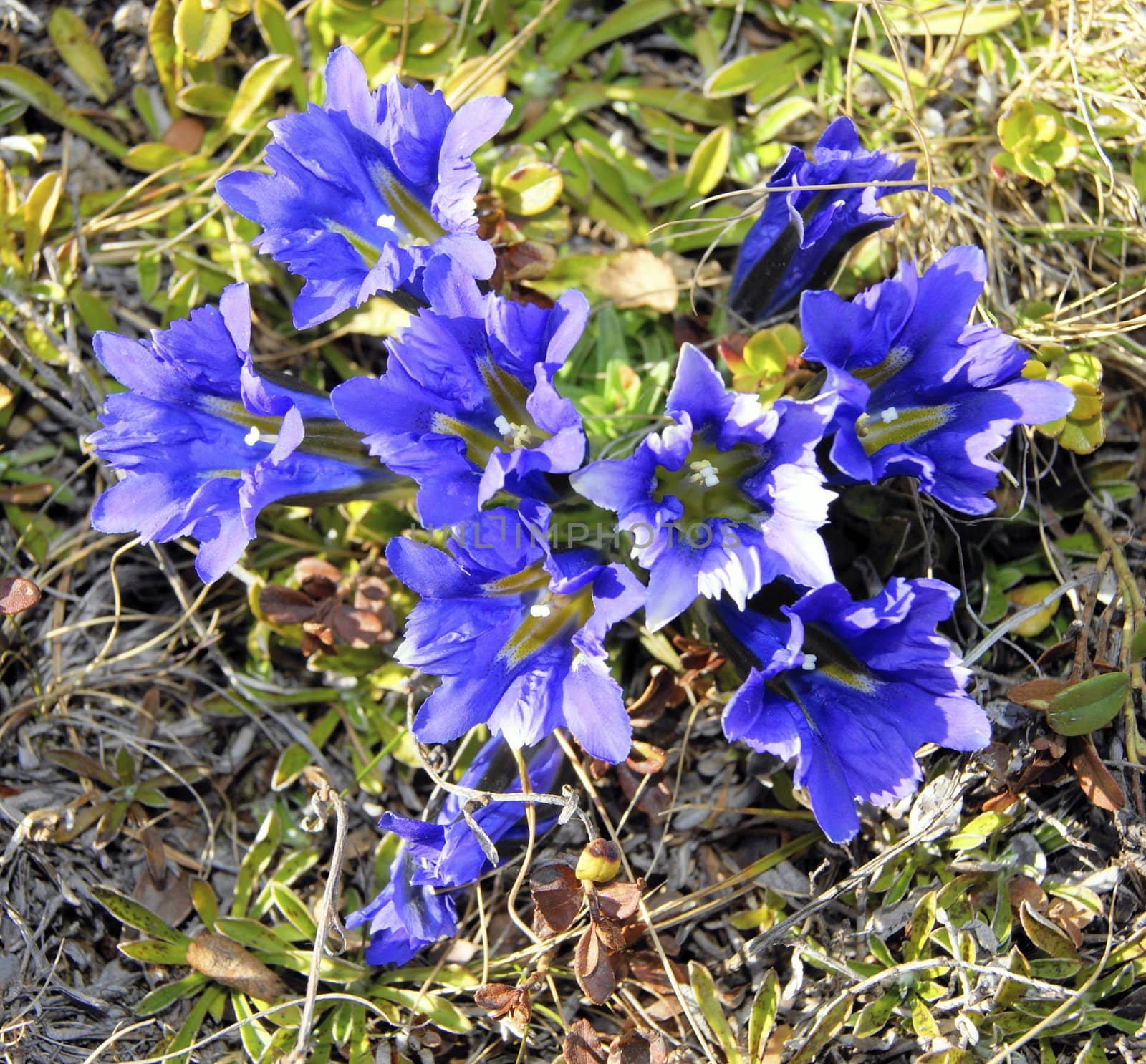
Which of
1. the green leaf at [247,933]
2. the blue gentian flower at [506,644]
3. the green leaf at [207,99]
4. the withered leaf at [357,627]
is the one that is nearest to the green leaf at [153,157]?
the green leaf at [207,99]

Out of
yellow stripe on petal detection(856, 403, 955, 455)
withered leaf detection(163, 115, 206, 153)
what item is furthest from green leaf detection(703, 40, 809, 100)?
withered leaf detection(163, 115, 206, 153)

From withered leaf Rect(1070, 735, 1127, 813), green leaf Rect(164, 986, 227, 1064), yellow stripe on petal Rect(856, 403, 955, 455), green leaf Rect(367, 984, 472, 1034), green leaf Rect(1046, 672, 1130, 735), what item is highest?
yellow stripe on petal Rect(856, 403, 955, 455)

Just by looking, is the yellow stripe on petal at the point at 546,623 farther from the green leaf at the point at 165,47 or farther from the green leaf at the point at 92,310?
the green leaf at the point at 165,47

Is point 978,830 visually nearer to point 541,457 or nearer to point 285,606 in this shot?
point 541,457

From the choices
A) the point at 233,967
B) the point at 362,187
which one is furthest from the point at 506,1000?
the point at 362,187

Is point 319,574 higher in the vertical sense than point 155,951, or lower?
higher

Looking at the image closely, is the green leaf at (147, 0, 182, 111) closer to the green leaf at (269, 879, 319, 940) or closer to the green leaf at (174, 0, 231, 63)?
the green leaf at (174, 0, 231, 63)
